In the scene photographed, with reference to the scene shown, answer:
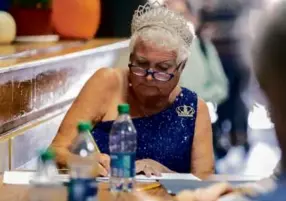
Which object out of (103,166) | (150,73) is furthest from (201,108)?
(103,166)

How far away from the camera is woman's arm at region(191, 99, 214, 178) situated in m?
2.49

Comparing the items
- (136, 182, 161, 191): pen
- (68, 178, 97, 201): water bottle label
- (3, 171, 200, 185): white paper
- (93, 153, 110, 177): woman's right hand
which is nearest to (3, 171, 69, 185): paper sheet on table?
(3, 171, 200, 185): white paper

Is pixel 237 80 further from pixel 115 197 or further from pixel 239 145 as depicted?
pixel 115 197

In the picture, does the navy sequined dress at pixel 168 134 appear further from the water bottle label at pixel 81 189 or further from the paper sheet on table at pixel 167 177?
the water bottle label at pixel 81 189

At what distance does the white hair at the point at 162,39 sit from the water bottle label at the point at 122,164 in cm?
75

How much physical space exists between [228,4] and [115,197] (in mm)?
2232

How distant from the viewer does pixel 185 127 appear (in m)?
2.55

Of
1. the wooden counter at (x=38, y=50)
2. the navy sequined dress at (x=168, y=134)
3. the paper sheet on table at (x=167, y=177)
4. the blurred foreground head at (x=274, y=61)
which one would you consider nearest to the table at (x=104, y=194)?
the paper sheet on table at (x=167, y=177)

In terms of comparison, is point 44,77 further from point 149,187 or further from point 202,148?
point 149,187

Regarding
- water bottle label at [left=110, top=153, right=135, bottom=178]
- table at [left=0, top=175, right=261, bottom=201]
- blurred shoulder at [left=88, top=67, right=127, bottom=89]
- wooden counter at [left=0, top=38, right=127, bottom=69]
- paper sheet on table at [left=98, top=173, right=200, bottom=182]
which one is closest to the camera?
water bottle label at [left=110, top=153, right=135, bottom=178]

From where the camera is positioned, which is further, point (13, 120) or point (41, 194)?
point (13, 120)

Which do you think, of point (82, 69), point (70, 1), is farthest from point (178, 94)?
point (70, 1)

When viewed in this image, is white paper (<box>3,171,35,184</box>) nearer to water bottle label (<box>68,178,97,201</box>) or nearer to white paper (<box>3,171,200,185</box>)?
white paper (<box>3,171,200,185</box>)

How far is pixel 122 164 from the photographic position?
69.2 inches
